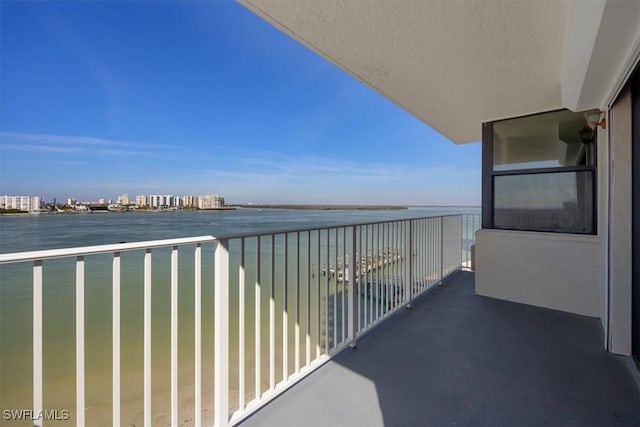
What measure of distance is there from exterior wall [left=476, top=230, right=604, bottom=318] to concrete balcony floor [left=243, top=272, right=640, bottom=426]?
1.20 feet

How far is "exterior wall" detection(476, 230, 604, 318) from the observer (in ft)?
9.16

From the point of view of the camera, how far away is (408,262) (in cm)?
310

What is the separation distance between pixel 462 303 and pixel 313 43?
315 centimetres

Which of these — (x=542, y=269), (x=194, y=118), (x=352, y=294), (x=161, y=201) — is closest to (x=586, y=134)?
(x=542, y=269)

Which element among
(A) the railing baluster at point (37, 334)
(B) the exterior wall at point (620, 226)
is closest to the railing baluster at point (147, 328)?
(A) the railing baluster at point (37, 334)

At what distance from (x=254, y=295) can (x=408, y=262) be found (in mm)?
2014

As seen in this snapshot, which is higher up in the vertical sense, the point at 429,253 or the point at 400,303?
the point at 429,253

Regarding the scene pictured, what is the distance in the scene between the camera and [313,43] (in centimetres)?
193

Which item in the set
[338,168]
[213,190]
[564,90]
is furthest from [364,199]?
[564,90]

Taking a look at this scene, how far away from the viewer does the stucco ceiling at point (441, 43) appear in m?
1.54

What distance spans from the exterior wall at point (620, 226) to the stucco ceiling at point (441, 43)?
2.03ft

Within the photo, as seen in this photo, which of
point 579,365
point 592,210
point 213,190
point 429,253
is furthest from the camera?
point 213,190

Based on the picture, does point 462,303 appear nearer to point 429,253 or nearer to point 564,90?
point 429,253

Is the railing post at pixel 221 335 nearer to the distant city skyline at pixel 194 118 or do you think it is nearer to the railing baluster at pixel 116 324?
the railing baluster at pixel 116 324
